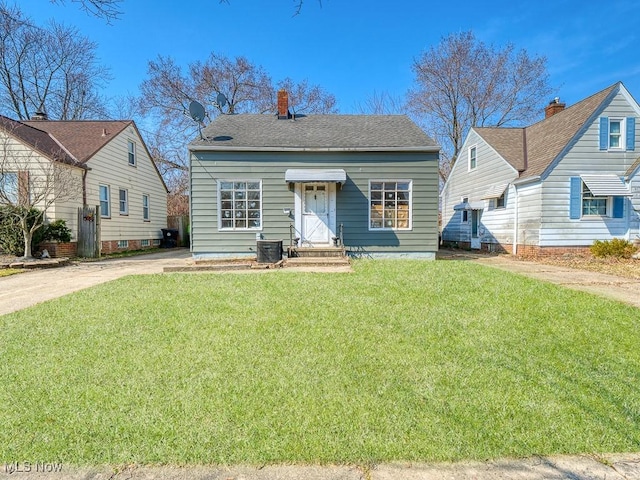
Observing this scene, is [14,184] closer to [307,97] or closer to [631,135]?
[307,97]

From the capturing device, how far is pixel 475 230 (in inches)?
664

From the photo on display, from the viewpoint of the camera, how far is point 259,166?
11.1 metres

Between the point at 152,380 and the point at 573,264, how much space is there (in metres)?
12.4

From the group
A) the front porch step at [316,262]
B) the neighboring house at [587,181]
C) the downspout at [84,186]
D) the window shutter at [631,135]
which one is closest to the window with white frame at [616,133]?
the neighboring house at [587,181]

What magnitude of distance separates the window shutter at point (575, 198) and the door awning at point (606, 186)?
0.78ft

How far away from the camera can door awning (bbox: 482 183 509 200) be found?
559 inches

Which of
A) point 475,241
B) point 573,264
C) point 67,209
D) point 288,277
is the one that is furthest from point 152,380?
point 475,241

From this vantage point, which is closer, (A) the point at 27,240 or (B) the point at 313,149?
(A) the point at 27,240

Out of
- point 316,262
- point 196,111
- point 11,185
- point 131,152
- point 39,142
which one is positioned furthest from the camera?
point 131,152

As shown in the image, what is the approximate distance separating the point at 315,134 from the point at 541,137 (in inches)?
410

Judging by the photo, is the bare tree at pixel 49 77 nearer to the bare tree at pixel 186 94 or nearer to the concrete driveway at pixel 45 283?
the bare tree at pixel 186 94

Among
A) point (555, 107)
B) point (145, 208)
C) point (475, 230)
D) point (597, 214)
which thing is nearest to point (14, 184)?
point (145, 208)

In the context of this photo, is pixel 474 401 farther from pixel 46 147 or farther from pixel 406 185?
pixel 46 147

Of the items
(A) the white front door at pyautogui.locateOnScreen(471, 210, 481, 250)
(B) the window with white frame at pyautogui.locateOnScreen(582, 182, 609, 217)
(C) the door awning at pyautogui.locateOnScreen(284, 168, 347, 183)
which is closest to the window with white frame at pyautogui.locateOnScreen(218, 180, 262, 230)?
(C) the door awning at pyautogui.locateOnScreen(284, 168, 347, 183)
